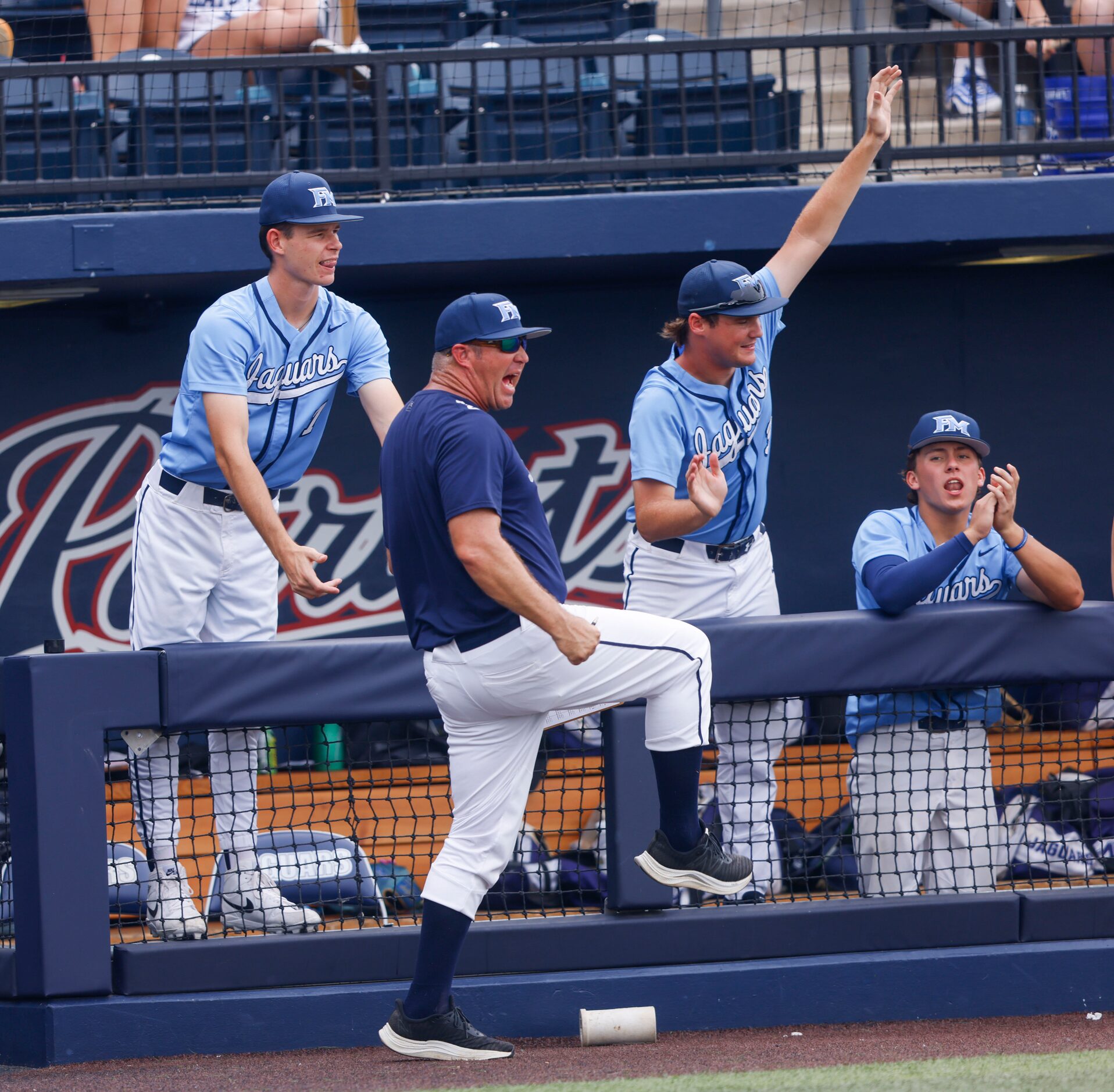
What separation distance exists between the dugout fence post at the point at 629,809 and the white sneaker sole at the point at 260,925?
0.73 meters

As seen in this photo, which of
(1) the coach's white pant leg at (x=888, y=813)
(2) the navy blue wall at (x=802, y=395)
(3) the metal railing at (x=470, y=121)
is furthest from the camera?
(2) the navy blue wall at (x=802, y=395)

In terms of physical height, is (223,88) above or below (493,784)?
above

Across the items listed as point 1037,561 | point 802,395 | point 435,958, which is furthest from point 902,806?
point 802,395

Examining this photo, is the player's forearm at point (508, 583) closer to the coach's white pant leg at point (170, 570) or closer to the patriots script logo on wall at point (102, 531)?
the coach's white pant leg at point (170, 570)

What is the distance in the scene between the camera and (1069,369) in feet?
18.9

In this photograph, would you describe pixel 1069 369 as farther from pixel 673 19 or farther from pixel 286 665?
pixel 286 665

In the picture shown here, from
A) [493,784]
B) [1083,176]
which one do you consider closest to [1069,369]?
[1083,176]

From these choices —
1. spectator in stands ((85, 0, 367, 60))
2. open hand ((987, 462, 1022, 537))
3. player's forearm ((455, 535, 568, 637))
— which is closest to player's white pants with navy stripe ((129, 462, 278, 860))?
player's forearm ((455, 535, 568, 637))

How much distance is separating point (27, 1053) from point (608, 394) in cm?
327

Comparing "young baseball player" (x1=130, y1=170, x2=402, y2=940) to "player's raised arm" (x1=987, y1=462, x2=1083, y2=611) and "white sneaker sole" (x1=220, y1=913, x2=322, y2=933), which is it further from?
"player's raised arm" (x1=987, y1=462, x2=1083, y2=611)

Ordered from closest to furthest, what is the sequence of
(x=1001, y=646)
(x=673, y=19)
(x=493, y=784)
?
(x=493, y=784) < (x=1001, y=646) < (x=673, y=19)

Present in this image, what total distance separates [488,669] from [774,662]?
789mm

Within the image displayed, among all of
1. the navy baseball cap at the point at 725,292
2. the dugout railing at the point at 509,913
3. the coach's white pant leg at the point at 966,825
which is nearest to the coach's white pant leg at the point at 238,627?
the dugout railing at the point at 509,913

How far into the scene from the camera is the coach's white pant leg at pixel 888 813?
11.8 feet
